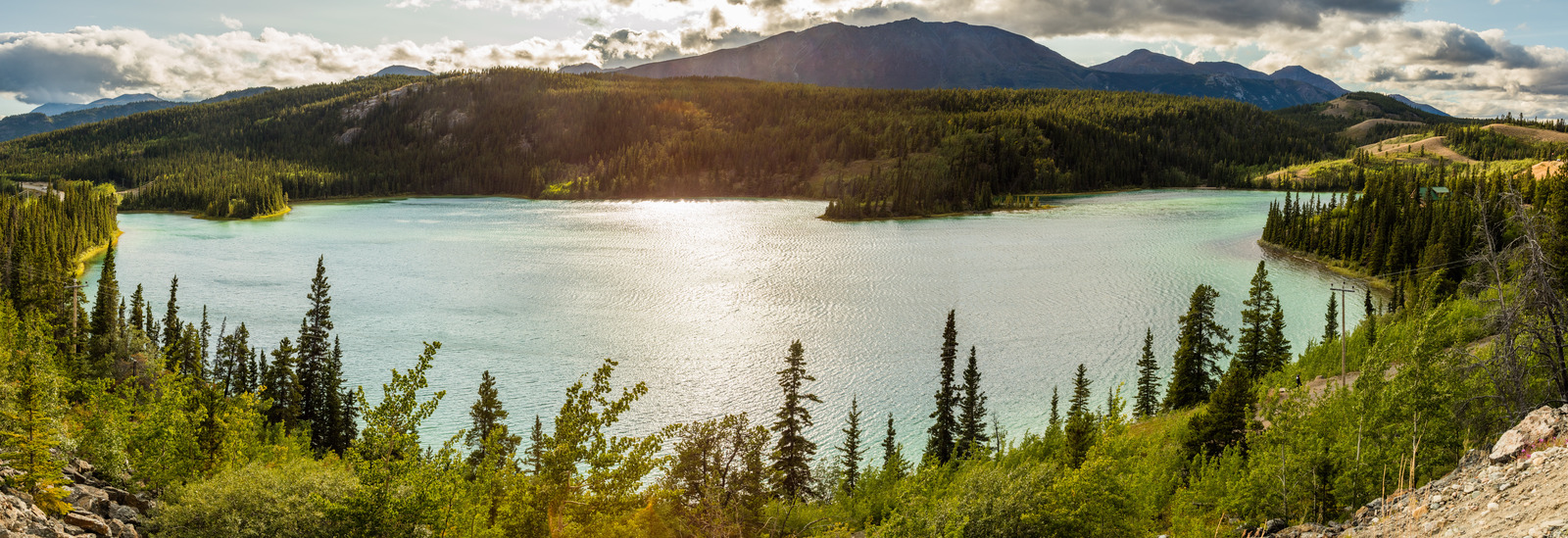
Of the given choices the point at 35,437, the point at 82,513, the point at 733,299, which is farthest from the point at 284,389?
the point at 733,299

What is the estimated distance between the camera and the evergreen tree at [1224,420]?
26.5 m

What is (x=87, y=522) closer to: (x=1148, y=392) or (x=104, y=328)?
(x=1148, y=392)

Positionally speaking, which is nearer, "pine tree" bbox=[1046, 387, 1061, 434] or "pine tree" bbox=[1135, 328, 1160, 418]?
"pine tree" bbox=[1046, 387, 1061, 434]

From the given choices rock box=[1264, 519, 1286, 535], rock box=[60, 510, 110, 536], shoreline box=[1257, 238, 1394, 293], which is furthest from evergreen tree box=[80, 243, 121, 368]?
shoreline box=[1257, 238, 1394, 293]

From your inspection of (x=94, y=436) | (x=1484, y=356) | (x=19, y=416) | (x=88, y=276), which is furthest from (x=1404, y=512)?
(x=88, y=276)

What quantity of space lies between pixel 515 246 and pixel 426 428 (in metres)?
66.8

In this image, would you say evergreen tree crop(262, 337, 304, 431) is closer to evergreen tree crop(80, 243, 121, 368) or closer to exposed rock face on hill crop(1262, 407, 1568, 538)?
evergreen tree crop(80, 243, 121, 368)

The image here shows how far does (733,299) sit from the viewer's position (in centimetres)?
6650

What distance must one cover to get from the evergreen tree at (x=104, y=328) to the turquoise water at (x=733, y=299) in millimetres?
8316

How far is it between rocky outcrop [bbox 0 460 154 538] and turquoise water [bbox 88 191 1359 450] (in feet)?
55.9

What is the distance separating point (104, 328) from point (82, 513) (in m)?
42.3

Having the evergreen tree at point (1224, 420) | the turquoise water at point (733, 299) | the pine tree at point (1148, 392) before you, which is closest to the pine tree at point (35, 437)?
the turquoise water at point (733, 299)

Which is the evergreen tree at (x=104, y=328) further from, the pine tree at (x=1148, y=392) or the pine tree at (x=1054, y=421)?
the pine tree at (x=1148, y=392)

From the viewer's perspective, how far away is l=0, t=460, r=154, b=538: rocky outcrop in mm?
15000
